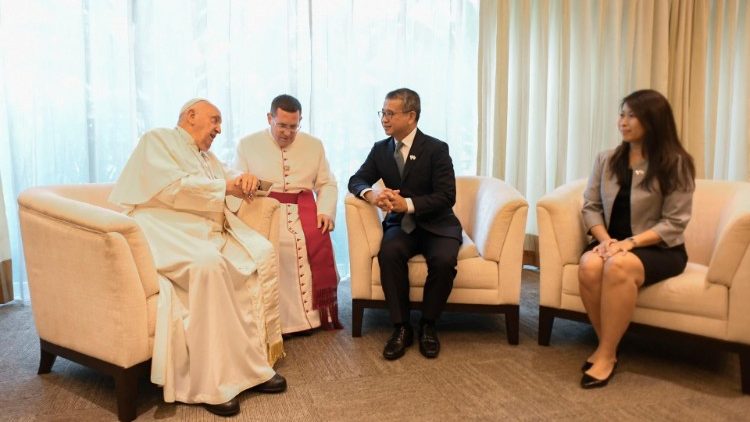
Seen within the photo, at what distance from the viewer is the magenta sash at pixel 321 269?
297cm

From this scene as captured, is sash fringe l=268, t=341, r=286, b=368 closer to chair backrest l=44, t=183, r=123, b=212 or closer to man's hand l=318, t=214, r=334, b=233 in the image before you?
man's hand l=318, t=214, r=334, b=233

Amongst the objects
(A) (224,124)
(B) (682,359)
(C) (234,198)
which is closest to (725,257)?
(B) (682,359)

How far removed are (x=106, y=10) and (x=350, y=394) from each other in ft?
8.88

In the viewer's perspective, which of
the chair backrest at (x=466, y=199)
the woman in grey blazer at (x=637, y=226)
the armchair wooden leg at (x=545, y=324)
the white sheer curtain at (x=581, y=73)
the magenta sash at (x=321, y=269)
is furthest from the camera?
the white sheer curtain at (x=581, y=73)

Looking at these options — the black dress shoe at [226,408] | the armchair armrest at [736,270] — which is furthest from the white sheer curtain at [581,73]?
the black dress shoe at [226,408]

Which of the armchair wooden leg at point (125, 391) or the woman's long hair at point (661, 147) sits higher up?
the woman's long hair at point (661, 147)

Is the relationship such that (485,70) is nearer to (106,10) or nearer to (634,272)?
(634,272)

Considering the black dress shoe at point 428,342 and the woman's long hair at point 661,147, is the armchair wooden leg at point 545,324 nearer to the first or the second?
the black dress shoe at point 428,342

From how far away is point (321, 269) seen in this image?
2980 millimetres

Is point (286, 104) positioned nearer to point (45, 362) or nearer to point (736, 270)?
point (45, 362)

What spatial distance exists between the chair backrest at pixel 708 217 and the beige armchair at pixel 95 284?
8.18ft

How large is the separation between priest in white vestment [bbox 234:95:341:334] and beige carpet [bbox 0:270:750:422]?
0.14 m

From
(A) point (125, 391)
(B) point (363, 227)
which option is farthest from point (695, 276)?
(A) point (125, 391)

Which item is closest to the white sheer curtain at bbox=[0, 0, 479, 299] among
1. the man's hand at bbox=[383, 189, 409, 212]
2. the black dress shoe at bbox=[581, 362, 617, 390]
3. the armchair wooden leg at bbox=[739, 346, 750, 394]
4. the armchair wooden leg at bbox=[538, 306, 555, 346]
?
the man's hand at bbox=[383, 189, 409, 212]
